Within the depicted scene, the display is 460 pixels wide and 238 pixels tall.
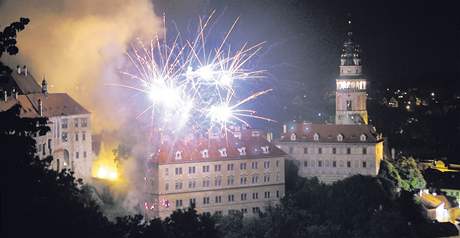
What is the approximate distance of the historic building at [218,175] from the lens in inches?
2630

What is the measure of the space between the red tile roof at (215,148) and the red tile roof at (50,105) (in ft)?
16.6

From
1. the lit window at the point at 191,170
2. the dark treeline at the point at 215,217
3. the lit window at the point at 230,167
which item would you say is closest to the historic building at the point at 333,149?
the dark treeline at the point at 215,217

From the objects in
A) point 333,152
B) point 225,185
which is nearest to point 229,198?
point 225,185

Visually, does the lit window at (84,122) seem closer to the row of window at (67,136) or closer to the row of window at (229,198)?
the row of window at (67,136)

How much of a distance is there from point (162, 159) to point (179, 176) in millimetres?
1390

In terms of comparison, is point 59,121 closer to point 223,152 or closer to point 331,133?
point 223,152

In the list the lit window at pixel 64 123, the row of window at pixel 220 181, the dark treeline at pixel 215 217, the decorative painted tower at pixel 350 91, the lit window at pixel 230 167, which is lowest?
the dark treeline at pixel 215 217

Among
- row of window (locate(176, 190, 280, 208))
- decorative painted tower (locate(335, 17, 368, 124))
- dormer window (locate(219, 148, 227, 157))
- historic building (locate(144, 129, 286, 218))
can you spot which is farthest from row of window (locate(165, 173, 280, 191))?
decorative painted tower (locate(335, 17, 368, 124))

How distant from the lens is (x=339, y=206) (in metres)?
68.5

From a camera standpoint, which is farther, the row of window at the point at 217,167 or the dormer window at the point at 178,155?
the row of window at the point at 217,167

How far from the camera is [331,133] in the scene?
75.2m

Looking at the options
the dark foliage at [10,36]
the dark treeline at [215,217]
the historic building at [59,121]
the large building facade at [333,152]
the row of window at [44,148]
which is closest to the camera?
the dark foliage at [10,36]

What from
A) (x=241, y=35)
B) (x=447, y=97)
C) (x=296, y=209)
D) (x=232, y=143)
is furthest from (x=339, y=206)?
(x=447, y=97)

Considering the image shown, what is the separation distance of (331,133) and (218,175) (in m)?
9.36
